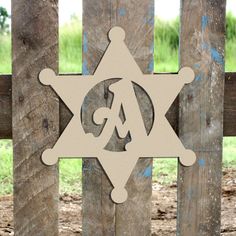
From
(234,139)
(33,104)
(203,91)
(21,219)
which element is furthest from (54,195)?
(234,139)

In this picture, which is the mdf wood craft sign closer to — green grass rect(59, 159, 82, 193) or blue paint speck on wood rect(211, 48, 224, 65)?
blue paint speck on wood rect(211, 48, 224, 65)

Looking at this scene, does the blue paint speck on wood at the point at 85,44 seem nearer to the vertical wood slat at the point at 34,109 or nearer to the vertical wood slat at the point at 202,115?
the vertical wood slat at the point at 34,109

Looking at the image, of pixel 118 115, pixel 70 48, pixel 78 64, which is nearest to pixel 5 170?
pixel 78 64

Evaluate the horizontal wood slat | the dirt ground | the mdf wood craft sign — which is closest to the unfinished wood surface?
the horizontal wood slat

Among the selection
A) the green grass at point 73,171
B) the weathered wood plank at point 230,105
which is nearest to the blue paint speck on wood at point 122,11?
the weathered wood plank at point 230,105

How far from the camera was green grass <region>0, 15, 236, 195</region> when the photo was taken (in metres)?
3.67

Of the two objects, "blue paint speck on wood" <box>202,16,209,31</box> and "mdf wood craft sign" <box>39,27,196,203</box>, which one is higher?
"blue paint speck on wood" <box>202,16,209,31</box>

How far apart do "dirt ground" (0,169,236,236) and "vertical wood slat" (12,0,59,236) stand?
2.36 feet

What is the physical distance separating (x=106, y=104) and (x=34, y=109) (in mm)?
229

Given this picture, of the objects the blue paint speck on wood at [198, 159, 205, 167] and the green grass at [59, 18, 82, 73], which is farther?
the green grass at [59, 18, 82, 73]

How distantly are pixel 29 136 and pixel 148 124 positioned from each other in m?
0.38

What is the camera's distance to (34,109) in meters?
2.00

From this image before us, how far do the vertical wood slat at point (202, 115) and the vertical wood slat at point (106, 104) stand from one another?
0.11m

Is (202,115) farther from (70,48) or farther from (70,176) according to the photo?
(70,48)
